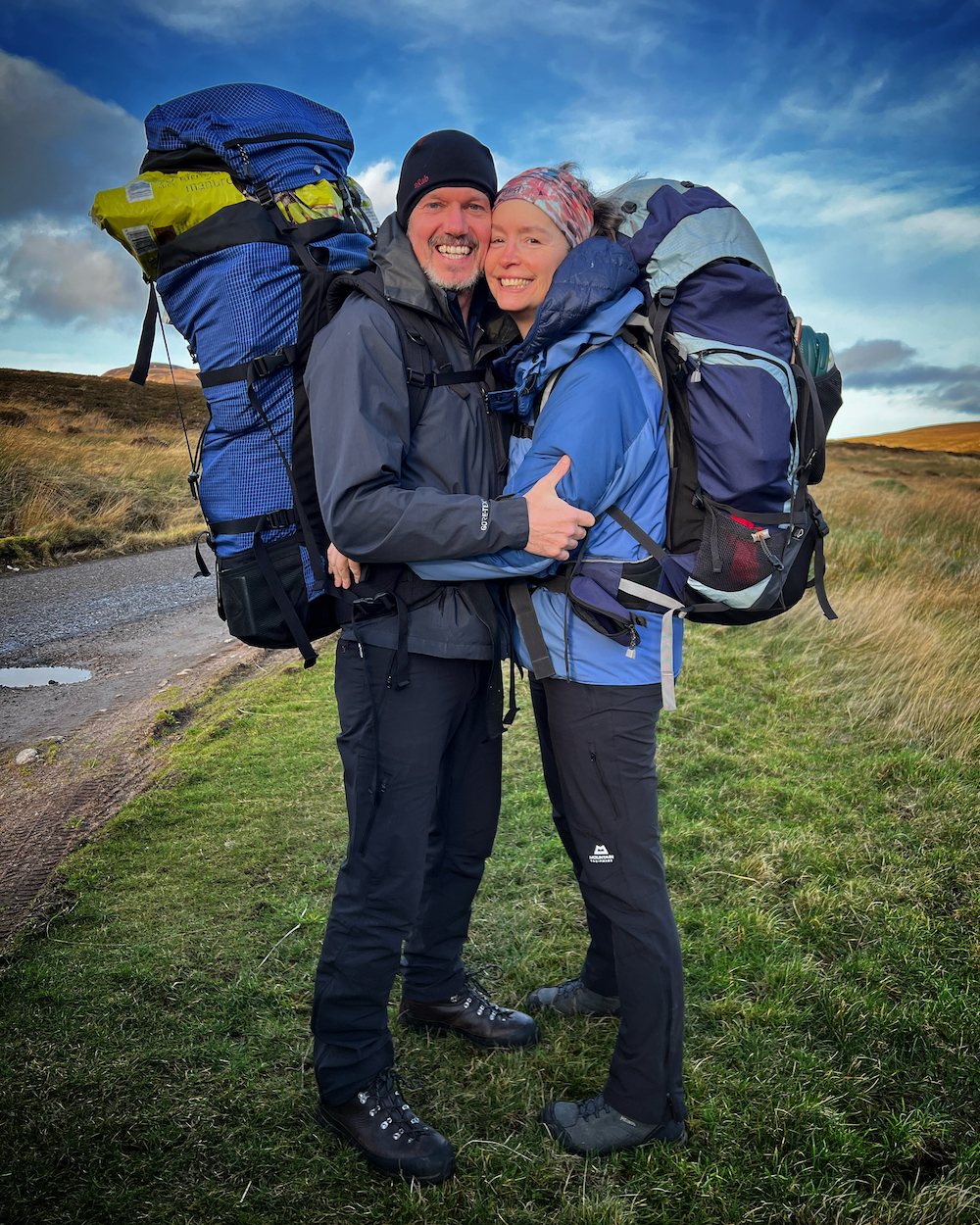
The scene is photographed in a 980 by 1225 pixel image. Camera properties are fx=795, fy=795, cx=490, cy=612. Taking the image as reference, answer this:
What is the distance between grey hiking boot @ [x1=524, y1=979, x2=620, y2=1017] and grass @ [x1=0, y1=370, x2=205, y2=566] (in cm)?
1030

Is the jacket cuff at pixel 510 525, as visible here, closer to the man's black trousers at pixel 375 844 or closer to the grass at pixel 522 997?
the man's black trousers at pixel 375 844

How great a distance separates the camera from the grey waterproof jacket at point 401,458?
2102 millimetres

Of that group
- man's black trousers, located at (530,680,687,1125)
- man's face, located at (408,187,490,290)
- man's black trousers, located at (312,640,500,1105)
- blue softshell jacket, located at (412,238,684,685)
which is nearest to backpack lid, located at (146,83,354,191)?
man's face, located at (408,187,490,290)

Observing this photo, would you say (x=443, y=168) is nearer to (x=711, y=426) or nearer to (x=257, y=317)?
(x=257, y=317)

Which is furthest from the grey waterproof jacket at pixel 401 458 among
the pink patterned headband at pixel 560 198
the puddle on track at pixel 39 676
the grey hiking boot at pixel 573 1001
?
the puddle on track at pixel 39 676

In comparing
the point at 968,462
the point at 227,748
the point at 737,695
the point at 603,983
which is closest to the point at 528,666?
the point at 603,983

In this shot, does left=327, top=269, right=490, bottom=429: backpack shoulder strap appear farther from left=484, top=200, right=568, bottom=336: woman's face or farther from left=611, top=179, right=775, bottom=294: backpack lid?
left=611, top=179, right=775, bottom=294: backpack lid

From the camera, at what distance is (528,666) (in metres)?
2.33

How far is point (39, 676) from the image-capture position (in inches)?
259

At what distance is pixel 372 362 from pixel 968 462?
1490 inches

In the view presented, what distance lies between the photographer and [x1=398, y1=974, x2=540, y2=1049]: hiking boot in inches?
113

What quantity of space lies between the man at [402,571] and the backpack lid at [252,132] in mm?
316

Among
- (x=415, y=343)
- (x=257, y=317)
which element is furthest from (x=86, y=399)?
(x=415, y=343)

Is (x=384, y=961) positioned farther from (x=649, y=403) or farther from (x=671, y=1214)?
(x=649, y=403)
